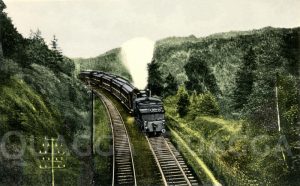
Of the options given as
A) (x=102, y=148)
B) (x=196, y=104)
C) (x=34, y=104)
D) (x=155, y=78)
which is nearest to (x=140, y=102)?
(x=155, y=78)

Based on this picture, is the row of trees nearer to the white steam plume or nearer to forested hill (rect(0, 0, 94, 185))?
the white steam plume

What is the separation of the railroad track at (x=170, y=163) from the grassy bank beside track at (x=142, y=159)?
210mm

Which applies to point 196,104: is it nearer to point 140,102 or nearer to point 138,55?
point 140,102

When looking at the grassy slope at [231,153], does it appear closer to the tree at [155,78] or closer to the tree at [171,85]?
the tree at [171,85]

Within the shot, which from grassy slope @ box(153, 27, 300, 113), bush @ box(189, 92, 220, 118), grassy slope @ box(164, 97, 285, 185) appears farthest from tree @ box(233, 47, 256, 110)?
grassy slope @ box(164, 97, 285, 185)

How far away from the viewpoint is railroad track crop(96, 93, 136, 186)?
52.3ft

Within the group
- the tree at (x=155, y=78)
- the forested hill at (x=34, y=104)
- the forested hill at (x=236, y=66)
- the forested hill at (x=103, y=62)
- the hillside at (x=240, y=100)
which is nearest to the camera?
the forested hill at (x=34, y=104)

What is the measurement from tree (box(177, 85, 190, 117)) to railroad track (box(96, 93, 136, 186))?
8.48ft

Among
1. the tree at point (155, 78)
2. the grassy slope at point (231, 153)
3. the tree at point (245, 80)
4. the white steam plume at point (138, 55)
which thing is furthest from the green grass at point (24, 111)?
the tree at point (245, 80)

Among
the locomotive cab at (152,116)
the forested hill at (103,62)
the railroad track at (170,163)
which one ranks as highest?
the forested hill at (103,62)

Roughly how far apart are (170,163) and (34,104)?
572cm

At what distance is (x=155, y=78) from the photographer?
17766 millimetres

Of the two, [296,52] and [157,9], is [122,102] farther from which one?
[296,52]

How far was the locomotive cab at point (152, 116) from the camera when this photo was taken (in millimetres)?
18047
